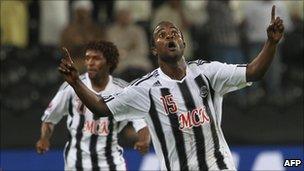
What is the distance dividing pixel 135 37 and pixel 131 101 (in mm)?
4813

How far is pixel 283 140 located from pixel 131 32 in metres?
2.53

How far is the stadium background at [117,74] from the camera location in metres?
11.0

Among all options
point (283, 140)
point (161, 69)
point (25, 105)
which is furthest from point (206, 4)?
point (161, 69)

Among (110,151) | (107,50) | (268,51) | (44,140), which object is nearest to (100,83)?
(107,50)

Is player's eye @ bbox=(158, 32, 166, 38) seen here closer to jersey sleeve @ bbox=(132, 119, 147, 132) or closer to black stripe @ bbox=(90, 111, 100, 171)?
black stripe @ bbox=(90, 111, 100, 171)

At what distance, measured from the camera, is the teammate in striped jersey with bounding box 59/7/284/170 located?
19.8ft

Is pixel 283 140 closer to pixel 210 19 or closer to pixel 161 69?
pixel 210 19

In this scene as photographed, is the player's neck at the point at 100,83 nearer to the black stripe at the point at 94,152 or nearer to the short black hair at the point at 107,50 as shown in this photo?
the short black hair at the point at 107,50

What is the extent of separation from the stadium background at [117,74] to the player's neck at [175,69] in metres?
4.65

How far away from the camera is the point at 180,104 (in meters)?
6.12

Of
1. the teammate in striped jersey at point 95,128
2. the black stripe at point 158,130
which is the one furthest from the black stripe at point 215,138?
the teammate in striped jersey at point 95,128

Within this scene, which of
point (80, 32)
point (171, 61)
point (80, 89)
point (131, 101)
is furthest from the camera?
point (80, 32)

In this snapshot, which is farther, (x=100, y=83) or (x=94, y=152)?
(x=100, y=83)

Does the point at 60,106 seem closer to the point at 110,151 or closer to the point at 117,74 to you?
the point at 110,151
